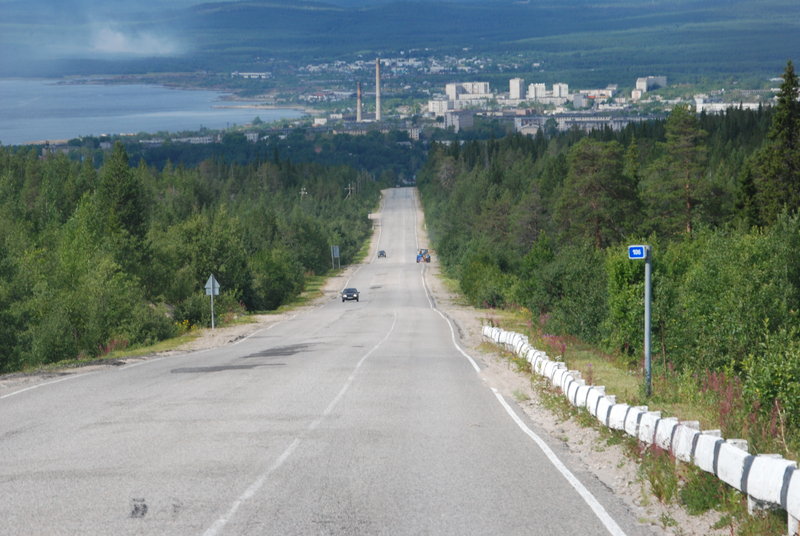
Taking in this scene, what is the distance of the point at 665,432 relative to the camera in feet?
39.4

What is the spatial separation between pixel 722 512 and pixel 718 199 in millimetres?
71945

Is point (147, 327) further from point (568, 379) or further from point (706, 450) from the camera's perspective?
point (706, 450)

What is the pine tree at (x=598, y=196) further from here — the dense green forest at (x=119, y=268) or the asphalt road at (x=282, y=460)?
the asphalt road at (x=282, y=460)

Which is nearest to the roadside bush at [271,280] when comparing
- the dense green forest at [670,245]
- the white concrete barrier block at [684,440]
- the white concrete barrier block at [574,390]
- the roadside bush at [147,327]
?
the dense green forest at [670,245]

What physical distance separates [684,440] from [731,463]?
4.49 ft

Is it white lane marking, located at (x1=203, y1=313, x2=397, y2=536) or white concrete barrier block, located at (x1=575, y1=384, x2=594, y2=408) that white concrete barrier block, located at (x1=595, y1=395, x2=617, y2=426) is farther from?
white lane marking, located at (x1=203, y1=313, x2=397, y2=536)

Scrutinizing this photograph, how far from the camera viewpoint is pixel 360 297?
80.1 meters

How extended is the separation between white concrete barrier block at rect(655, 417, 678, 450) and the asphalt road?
107 cm

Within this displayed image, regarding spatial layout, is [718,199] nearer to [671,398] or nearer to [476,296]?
[476,296]

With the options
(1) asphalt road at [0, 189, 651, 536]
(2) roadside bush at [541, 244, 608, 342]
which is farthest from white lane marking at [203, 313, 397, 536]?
(2) roadside bush at [541, 244, 608, 342]

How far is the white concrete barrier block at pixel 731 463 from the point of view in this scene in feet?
31.9

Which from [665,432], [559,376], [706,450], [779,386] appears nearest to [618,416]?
[665,432]

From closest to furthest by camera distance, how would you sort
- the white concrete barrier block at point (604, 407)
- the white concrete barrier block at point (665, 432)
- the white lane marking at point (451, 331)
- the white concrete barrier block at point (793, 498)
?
1. the white concrete barrier block at point (793, 498)
2. the white concrete barrier block at point (665, 432)
3. the white concrete barrier block at point (604, 407)
4. the white lane marking at point (451, 331)

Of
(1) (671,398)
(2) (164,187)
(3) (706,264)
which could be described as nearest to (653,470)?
(1) (671,398)
